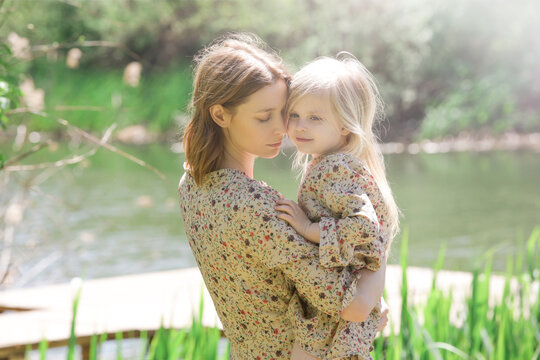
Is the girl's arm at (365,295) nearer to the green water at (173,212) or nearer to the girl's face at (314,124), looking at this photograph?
the girl's face at (314,124)

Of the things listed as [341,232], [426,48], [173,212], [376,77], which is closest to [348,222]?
[341,232]

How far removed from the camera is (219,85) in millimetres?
1667

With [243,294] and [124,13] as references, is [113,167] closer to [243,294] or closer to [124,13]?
[124,13]

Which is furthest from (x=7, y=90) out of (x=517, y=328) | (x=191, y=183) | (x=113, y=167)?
(x=113, y=167)

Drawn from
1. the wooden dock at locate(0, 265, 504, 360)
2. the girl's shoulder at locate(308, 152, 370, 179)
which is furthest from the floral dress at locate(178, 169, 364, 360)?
the wooden dock at locate(0, 265, 504, 360)

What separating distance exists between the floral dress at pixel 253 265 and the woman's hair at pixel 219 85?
0.18ft

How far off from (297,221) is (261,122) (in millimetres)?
263

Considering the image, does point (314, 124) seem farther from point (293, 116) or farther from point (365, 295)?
point (365, 295)

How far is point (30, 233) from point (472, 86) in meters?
11.3

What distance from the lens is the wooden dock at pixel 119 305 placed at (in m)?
3.22

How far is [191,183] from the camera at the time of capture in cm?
175

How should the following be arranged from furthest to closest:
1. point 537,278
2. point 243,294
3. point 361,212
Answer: point 537,278 → point 243,294 → point 361,212

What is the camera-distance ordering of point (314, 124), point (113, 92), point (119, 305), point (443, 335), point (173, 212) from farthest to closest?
point (113, 92)
point (173, 212)
point (119, 305)
point (443, 335)
point (314, 124)

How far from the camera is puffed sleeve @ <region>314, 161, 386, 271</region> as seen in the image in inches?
59.7
